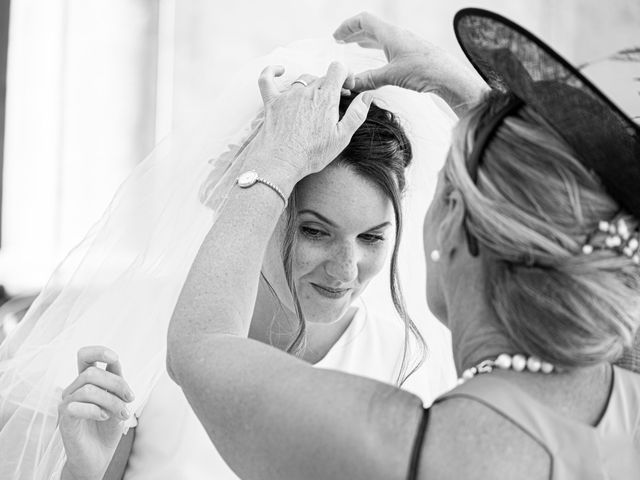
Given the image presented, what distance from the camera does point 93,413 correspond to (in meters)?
1.64

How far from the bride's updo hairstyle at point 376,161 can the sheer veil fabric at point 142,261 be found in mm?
45

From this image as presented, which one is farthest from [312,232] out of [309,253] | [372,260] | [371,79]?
[371,79]

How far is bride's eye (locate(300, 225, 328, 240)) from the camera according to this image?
1.99 metres

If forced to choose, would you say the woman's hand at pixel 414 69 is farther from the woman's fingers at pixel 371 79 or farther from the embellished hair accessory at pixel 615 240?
the embellished hair accessory at pixel 615 240

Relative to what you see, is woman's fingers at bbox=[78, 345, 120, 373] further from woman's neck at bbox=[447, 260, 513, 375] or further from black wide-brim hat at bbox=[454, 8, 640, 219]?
black wide-brim hat at bbox=[454, 8, 640, 219]

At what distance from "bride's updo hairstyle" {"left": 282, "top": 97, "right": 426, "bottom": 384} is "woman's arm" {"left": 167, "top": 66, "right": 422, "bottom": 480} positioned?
52 centimetres

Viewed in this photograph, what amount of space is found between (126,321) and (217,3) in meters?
2.55

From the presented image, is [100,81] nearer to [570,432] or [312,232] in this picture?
[312,232]

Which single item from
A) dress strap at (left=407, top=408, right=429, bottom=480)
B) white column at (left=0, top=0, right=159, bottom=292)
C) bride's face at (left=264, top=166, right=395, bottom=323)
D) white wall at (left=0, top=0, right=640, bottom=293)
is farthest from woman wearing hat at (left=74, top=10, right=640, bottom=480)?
white column at (left=0, top=0, right=159, bottom=292)

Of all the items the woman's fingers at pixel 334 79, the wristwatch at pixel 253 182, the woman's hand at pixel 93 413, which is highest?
the woman's fingers at pixel 334 79

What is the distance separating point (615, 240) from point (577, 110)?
17 cm

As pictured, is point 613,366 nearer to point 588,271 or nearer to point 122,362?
point 588,271

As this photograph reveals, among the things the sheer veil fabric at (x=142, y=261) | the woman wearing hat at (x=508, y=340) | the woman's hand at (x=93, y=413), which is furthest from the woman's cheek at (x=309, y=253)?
the woman wearing hat at (x=508, y=340)

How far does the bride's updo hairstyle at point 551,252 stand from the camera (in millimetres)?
1143
